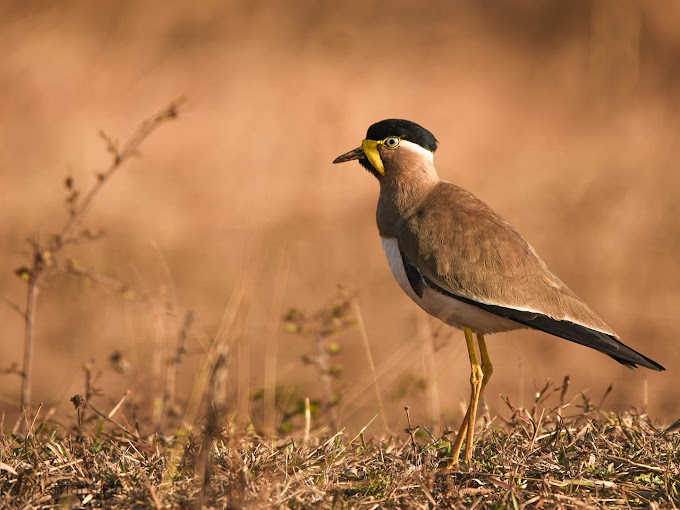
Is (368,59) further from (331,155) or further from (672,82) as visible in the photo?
(672,82)

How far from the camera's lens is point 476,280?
401 centimetres

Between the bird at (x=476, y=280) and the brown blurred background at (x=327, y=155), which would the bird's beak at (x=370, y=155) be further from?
the brown blurred background at (x=327, y=155)

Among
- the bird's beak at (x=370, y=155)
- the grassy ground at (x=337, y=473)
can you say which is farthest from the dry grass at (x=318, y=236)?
the bird's beak at (x=370, y=155)

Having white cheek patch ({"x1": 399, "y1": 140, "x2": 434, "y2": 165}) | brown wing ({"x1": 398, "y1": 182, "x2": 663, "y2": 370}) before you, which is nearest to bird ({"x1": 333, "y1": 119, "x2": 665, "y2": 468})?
brown wing ({"x1": 398, "y1": 182, "x2": 663, "y2": 370})

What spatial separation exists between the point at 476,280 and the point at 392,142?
2.96 ft

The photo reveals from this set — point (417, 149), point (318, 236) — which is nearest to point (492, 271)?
point (417, 149)

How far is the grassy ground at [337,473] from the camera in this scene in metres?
3.22

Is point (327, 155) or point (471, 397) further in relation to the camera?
point (327, 155)

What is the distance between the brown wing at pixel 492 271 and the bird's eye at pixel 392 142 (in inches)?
17.1

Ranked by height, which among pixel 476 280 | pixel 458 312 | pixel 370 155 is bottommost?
pixel 458 312

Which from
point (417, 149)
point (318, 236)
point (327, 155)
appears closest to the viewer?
point (417, 149)

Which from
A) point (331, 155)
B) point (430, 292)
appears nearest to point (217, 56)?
point (331, 155)

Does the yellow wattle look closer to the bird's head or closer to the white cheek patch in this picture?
the bird's head

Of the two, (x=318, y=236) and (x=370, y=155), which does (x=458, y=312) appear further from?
(x=318, y=236)
